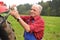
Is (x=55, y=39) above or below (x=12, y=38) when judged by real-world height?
below

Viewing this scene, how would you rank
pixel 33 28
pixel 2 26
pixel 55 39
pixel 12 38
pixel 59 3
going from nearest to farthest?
1. pixel 2 26
2. pixel 12 38
3. pixel 33 28
4. pixel 55 39
5. pixel 59 3

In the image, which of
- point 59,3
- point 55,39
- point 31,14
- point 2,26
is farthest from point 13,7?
point 59,3

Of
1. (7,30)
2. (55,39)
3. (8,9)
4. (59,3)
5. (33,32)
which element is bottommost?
(59,3)

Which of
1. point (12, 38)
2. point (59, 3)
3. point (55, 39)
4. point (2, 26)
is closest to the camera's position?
point (2, 26)

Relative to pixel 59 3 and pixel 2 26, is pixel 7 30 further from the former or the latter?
pixel 59 3

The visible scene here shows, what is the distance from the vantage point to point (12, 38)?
354 centimetres

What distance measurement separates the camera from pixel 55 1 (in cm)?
3322

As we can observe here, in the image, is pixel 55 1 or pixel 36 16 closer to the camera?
pixel 36 16

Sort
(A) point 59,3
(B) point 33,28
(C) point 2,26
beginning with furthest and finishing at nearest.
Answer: (A) point 59,3 → (B) point 33,28 → (C) point 2,26

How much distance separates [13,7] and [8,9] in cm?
7

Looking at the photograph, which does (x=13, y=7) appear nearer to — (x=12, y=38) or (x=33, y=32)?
(x=12, y=38)

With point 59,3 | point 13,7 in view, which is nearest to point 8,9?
point 13,7

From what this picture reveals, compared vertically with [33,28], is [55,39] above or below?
below

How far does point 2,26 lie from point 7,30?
11cm
